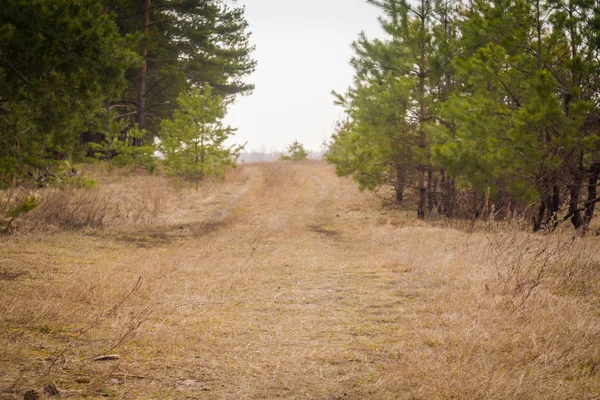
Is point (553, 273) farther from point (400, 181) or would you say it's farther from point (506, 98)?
point (400, 181)

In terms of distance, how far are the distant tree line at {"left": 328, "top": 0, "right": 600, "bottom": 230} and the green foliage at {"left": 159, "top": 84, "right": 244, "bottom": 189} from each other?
26.2 feet

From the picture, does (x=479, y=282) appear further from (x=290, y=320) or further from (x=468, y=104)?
(x=468, y=104)

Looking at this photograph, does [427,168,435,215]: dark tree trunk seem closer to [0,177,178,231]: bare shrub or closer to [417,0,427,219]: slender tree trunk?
[417,0,427,219]: slender tree trunk

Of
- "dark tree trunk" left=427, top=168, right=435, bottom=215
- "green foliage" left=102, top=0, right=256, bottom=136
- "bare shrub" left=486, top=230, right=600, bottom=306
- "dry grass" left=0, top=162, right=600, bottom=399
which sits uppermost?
"green foliage" left=102, top=0, right=256, bottom=136

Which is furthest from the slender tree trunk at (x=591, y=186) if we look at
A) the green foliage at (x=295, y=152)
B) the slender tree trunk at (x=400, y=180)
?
the green foliage at (x=295, y=152)

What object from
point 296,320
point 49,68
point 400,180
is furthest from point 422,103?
point 296,320

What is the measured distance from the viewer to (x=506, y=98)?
10.8 metres

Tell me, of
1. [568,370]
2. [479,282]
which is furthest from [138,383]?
[479,282]

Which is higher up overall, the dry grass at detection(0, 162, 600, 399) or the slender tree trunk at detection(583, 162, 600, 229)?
the slender tree trunk at detection(583, 162, 600, 229)

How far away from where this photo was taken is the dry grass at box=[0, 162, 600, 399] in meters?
3.05

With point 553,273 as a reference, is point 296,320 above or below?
below

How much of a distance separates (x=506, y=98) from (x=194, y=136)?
41.4ft

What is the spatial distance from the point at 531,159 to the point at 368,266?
400 centimetres

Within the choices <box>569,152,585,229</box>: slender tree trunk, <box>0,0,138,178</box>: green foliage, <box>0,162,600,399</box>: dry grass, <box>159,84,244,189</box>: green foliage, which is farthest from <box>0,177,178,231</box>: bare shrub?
<box>569,152,585,229</box>: slender tree trunk
